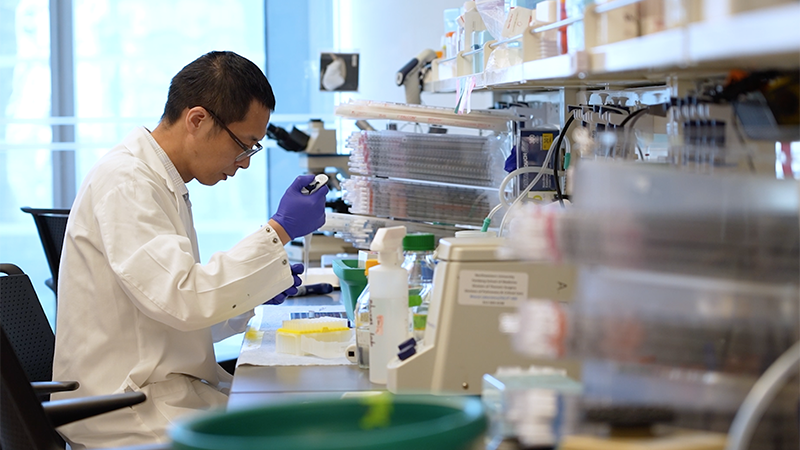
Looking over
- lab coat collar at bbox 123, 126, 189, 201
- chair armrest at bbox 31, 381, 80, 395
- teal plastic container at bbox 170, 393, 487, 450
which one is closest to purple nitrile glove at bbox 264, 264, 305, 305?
Result: lab coat collar at bbox 123, 126, 189, 201

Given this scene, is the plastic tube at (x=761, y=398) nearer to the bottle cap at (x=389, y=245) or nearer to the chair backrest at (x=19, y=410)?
the bottle cap at (x=389, y=245)

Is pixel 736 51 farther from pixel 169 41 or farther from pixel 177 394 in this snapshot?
pixel 169 41

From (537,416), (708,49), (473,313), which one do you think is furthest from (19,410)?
(708,49)

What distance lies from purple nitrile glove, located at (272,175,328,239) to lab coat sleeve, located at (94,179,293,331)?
0.24 feet

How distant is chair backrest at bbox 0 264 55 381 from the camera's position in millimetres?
1836

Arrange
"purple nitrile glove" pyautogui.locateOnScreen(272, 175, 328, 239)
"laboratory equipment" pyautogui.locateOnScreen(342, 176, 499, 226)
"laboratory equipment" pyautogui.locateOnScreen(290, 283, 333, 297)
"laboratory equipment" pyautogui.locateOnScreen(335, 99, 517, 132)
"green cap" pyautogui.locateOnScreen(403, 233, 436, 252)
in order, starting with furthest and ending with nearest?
"laboratory equipment" pyautogui.locateOnScreen(290, 283, 333, 297), "laboratory equipment" pyautogui.locateOnScreen(342, 176, 499, 226), "laboratory equipment" pyautogui.locateOnScreen(335, 99, 517, 132), "purple nitrile glove" pyautogui.locateOnScreen(272, 175, 328, 239), "green cap" pyautogui.locateOnScreen(403, 233, 436, 252)

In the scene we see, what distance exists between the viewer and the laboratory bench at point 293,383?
1381 millimetres

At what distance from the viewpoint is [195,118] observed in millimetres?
1862

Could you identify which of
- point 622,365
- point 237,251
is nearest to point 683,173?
point 622,365

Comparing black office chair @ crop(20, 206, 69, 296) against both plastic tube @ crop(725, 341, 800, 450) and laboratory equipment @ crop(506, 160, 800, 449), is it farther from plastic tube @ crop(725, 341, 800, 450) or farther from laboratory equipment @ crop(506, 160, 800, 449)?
plastic tube @ crop(725, 341, 800, 450)

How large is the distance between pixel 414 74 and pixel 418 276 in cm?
157

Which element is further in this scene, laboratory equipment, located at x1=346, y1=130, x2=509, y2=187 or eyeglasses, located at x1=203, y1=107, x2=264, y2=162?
laboratory equipment, located at x1=346, y1=130, x2=509, y2=187

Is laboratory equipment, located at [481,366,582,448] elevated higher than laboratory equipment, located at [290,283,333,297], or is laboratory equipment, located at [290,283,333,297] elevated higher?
laboratory equipment, located at [481,366,582,448]

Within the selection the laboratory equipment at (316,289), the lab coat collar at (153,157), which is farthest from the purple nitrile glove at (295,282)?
the laboratory equipment at (316,289)
